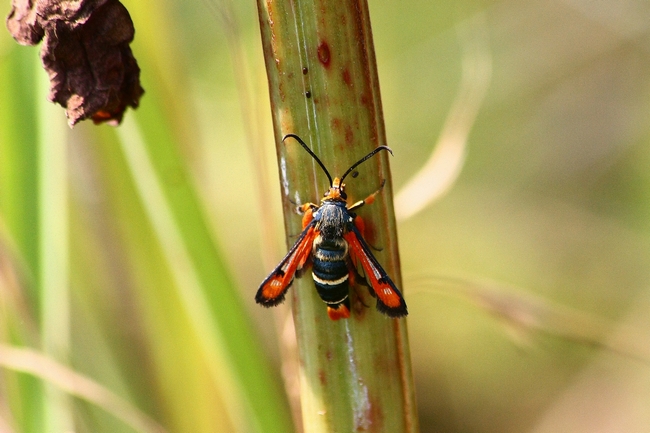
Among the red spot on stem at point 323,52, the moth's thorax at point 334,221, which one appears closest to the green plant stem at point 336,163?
the red spot on stem at point 323,52

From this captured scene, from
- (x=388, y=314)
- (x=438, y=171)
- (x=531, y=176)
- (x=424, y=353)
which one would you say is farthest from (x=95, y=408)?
(x=531, y=176)

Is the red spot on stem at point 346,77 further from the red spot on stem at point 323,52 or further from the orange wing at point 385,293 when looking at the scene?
the orange wing at point 385,293

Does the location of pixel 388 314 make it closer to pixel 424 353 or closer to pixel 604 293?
pixel 424 353

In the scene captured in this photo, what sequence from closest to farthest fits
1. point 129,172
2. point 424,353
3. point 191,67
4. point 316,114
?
1. point 316,114
2. point 129,172
3. point 424,353
4. point 191,67

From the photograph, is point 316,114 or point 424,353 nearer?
point 316,114

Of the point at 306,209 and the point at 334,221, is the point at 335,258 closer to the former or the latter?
the point at 334,221

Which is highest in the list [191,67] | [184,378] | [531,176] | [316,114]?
[191,67]

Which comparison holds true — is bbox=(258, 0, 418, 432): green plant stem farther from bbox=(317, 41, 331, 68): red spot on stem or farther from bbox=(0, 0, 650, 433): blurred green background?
bbox=(0, 0, 650, 433): blurred green background
